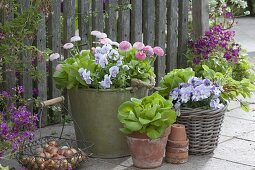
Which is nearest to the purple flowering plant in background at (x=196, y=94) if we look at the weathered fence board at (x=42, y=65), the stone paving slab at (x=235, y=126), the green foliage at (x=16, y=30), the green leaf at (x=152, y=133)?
the green leaf at (x=152, y=133)

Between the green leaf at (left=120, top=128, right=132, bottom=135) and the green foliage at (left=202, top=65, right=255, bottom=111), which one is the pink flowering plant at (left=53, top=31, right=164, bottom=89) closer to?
the green leaf at (left=120, top=128, right=132, bottom=135)

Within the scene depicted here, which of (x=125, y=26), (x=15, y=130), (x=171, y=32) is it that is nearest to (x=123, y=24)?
(x=125, y=26)

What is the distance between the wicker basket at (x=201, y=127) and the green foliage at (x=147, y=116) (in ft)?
1.02

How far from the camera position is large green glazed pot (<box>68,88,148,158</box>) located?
459 centimetres

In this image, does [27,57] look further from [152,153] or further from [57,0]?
[152,153]

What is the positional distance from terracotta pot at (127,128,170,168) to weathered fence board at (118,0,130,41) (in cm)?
172

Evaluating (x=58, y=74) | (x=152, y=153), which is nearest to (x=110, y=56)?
(x=58, y=74)

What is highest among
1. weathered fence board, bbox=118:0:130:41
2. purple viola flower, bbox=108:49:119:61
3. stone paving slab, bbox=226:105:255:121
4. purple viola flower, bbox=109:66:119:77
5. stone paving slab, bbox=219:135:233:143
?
weathered fence board, bbox=118:0:130:41

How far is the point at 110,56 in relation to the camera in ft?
14.9

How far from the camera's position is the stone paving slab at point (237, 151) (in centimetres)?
470

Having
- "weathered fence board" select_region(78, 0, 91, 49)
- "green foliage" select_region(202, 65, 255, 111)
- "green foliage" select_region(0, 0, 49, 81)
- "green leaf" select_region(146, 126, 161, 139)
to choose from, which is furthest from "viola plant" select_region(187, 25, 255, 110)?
"green foliage" select_region(0, 0, 49, 81)

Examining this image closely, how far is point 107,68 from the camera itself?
457cm

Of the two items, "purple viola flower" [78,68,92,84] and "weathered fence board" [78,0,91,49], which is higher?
"weathered fence board" [78,0,91,49]

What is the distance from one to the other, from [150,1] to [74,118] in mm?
1884
